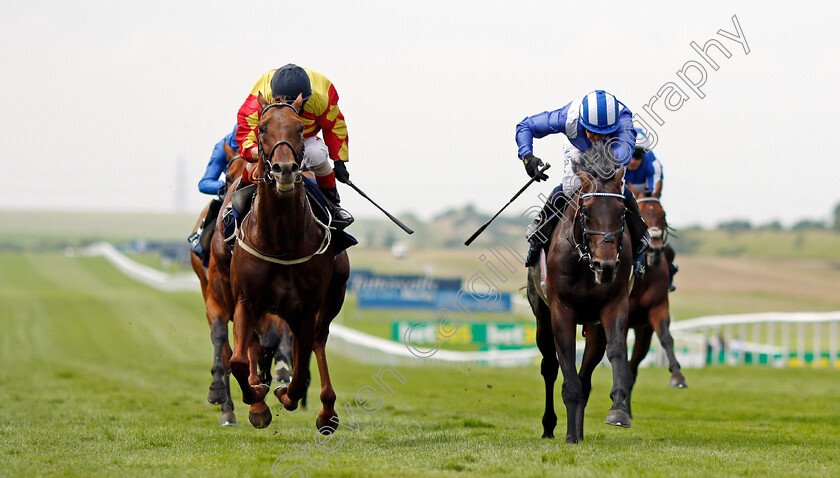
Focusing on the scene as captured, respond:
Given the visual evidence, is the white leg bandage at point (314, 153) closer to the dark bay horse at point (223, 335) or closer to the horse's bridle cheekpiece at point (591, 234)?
the dark bay horse at point (223, 335)

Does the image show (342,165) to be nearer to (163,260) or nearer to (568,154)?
(568,154)

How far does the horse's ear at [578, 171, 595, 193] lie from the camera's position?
25.7 feet

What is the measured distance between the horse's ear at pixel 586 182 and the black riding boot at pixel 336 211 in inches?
70.6

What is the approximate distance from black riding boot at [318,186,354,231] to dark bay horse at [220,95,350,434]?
197 mm

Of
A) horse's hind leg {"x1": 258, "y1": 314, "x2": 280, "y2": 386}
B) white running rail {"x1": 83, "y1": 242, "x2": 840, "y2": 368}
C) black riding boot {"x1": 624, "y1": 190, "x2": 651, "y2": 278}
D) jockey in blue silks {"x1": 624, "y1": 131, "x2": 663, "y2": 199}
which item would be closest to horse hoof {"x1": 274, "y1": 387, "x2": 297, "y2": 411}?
horse's hind leg {"x1": 258, "y1": 314, "x2": 280, "y2": 386}

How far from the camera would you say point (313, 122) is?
8.03m

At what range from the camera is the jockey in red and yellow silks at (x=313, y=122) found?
25.2 feet

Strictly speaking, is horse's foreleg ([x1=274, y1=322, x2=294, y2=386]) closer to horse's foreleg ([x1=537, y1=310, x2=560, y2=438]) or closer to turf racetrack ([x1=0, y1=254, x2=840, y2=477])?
turf racetrack ([x1=0, y1=254, x2=840, y2=477])

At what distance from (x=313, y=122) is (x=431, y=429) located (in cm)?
314

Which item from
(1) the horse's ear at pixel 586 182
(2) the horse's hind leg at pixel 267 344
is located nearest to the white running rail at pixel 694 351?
(2) the horse's hind leg at pixel 267 344

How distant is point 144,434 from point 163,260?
237ft

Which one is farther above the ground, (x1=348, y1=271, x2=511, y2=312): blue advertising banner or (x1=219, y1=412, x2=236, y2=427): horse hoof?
(x1=348, y1=271, x2=511, y2=312): blue advertising banner

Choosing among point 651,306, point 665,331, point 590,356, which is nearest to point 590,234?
point 590,356

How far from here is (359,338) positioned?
29922mm
